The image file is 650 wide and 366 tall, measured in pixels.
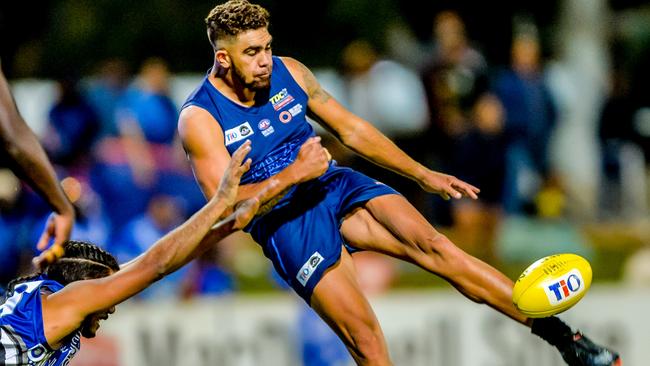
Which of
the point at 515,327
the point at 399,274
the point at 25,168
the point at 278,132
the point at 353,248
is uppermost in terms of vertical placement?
the point at 25,168

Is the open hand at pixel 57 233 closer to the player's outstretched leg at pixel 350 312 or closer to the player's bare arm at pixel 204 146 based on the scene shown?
the player's bare arm at pixel 204 146

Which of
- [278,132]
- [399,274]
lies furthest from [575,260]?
[399,274]

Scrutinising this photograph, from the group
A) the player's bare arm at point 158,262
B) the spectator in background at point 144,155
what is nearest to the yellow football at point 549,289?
the player's bare arm at point 158,262

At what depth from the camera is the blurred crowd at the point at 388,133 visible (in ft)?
38.3

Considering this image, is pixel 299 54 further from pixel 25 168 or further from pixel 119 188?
pixel 25 168

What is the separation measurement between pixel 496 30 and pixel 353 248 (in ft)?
33.0

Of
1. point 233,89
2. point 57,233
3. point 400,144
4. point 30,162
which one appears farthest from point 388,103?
point 30,162

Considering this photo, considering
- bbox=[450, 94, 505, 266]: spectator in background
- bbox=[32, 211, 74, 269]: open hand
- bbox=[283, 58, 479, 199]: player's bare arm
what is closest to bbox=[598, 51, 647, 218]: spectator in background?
bbox=[450, 94, 505, 266]: spectator in background

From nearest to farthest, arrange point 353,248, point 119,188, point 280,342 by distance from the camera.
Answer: point 353,248 < point 280,342 < point 119,188

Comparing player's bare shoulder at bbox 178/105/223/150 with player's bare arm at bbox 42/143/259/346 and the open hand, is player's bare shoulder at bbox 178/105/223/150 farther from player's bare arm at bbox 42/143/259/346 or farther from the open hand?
the open hand

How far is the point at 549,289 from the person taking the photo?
254 inches

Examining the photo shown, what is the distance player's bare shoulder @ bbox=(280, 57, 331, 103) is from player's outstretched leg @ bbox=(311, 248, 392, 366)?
2.66 feet

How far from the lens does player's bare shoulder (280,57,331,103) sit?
7039 mm

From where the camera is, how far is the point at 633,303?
10648 millimetres
